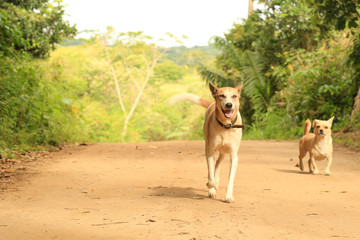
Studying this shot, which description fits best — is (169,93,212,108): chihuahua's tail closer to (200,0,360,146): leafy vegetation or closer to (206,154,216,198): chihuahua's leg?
(206,154,216,198): chihuahua's leg

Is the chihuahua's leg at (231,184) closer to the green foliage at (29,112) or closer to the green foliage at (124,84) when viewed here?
the green foliage at (29,112)

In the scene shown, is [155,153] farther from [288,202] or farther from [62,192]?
[288,202]

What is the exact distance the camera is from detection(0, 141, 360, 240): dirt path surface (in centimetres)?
489

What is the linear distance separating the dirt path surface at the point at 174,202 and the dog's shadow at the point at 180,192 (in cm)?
1

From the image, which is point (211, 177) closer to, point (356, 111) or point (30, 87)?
point (30, 87)

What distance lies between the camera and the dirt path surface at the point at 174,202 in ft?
16.0

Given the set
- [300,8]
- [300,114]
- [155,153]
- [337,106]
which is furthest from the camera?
[300,8]

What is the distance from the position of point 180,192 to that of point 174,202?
0.75 meters

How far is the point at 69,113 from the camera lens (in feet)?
58.0

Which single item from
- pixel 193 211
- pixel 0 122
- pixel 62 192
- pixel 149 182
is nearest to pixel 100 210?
pixel 193 211

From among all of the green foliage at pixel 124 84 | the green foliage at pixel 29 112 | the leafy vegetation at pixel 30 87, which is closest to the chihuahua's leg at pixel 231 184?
the leafy vegetation at pixel 30 87

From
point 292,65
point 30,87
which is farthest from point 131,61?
point 30,87

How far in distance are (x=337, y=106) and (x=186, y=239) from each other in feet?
→ 51.4

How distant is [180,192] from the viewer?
7.04m
